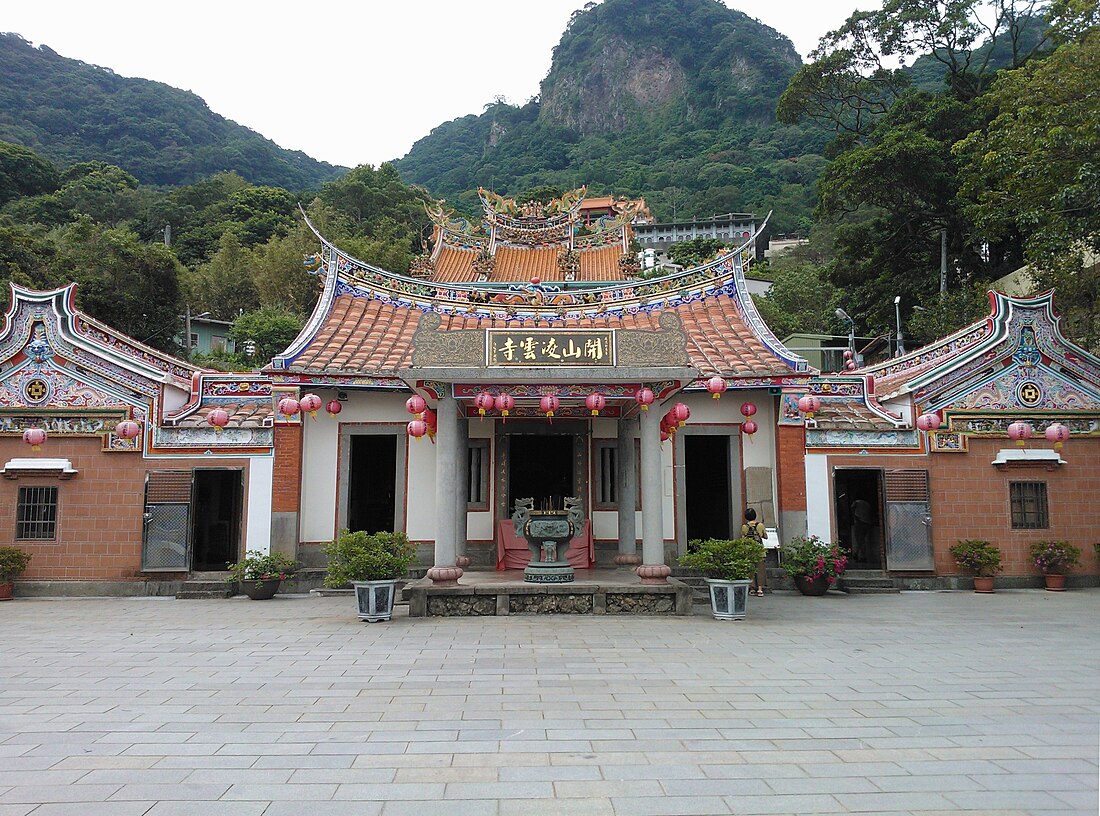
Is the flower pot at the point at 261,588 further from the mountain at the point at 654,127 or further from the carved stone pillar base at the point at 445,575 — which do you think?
the mountain at the point at 654,127

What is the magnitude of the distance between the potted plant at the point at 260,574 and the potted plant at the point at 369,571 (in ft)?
8.00

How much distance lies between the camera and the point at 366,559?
8562mm

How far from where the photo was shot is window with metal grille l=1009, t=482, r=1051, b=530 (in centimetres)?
1177

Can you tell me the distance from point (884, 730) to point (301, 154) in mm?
80018

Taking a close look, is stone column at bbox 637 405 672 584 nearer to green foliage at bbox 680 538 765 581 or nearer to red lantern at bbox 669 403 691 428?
red lantern at bbox 669 403 691 428

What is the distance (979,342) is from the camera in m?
11.9

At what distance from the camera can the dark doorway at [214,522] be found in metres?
12.5

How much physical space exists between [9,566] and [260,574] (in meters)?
3.52

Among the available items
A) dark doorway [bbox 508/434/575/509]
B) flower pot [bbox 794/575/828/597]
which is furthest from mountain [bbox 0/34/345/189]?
flower pot [bbox 794/575/828/597]

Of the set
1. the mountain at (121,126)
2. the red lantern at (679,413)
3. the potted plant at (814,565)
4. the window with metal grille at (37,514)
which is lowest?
the potted plant at (814,565)

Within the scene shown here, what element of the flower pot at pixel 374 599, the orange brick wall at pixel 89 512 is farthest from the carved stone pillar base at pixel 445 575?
the orange brick wall at pixel 89 512

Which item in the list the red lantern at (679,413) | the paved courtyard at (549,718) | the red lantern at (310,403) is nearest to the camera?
the paved courtyard at (549,718)

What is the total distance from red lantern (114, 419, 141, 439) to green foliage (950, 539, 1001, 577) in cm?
1226

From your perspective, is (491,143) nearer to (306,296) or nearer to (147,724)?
(306,296)
